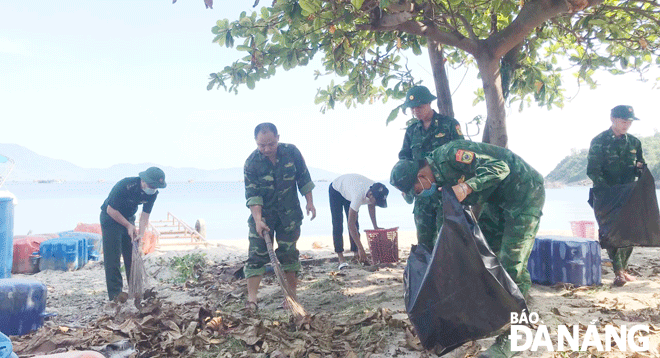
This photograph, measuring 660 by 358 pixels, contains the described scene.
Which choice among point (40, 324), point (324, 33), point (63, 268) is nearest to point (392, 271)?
point (324, 33)

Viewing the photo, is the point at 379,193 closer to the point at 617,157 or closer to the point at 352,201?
the point at 352,201

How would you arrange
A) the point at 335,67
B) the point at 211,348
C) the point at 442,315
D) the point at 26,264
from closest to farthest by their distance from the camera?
the point at 442,315 < the point at 211,348 < the point at 335,67 < the point at 26,264

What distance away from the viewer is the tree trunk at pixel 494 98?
17.3ft

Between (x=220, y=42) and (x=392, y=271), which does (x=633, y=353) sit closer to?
(x=392, y=271)

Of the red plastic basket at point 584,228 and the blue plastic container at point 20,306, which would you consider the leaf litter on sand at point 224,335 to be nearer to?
the blue plastic container at point 20,306

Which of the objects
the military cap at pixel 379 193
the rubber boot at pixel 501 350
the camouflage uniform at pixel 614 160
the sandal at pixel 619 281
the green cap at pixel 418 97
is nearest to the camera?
the rubber boot at pixel 501 350

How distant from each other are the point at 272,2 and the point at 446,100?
2.70 meters

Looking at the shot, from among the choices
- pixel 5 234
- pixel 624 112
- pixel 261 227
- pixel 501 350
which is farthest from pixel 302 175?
pixel 5 234

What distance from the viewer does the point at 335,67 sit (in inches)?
222

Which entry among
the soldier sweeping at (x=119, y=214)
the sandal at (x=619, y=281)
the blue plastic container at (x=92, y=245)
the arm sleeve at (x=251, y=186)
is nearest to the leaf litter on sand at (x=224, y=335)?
the arm sleeve at (x=251, y=186)

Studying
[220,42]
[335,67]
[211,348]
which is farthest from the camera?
[335,67]

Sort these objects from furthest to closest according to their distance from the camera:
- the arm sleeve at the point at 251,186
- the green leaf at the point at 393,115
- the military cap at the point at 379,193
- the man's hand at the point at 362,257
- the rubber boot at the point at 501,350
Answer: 1. the man's hand at the point at 362,257
2. the military cap at the point at 379,193
3. the green leaf at the point at 393,115
4. the arm sleeve at the point at 251,186
5. the rubber boot at the point at 501,350

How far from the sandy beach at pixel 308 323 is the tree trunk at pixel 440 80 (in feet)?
7.15

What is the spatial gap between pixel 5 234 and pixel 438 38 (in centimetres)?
528
